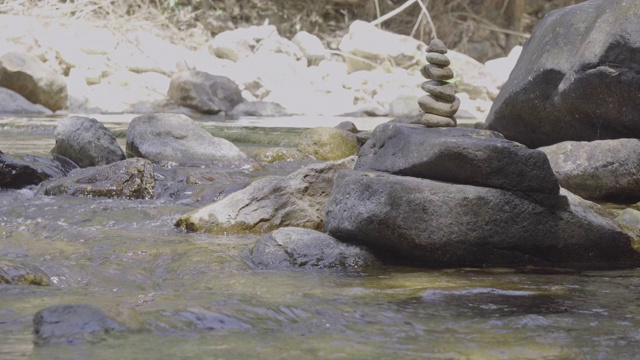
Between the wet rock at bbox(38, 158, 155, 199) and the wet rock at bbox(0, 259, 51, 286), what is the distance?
7.36 ft

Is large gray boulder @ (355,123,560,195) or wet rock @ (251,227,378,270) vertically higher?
large gray boulder @ (355,123,560,195)

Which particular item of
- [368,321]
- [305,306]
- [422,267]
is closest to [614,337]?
[368,321]

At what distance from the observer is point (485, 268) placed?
3877 millimetres

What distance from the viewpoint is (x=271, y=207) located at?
4824mm

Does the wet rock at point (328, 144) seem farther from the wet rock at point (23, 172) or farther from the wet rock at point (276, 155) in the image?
the wet rock at point (23, 172)

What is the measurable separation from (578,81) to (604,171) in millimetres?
713

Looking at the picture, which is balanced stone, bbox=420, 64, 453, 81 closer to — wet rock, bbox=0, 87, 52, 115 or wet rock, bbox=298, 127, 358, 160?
wet rock, bbox=298, 127, 358, 160

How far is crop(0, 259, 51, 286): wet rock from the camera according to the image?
3.30 m

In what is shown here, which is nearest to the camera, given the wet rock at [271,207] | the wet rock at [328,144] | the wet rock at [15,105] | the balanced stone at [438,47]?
the wet rock at [271,207]

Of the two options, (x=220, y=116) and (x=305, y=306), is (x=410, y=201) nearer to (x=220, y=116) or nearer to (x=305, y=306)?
(x=305, y=306)

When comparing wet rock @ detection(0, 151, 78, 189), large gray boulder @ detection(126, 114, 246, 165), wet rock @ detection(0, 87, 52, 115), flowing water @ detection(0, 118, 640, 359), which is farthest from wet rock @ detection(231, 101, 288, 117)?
flowing water @ detection(0, 118, 640, 359)

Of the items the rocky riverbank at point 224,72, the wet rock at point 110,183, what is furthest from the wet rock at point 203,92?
the wet rock at point 110,183

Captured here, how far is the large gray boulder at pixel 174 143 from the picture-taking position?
23.1 ft

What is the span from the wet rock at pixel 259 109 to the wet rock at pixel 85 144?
715 cm
